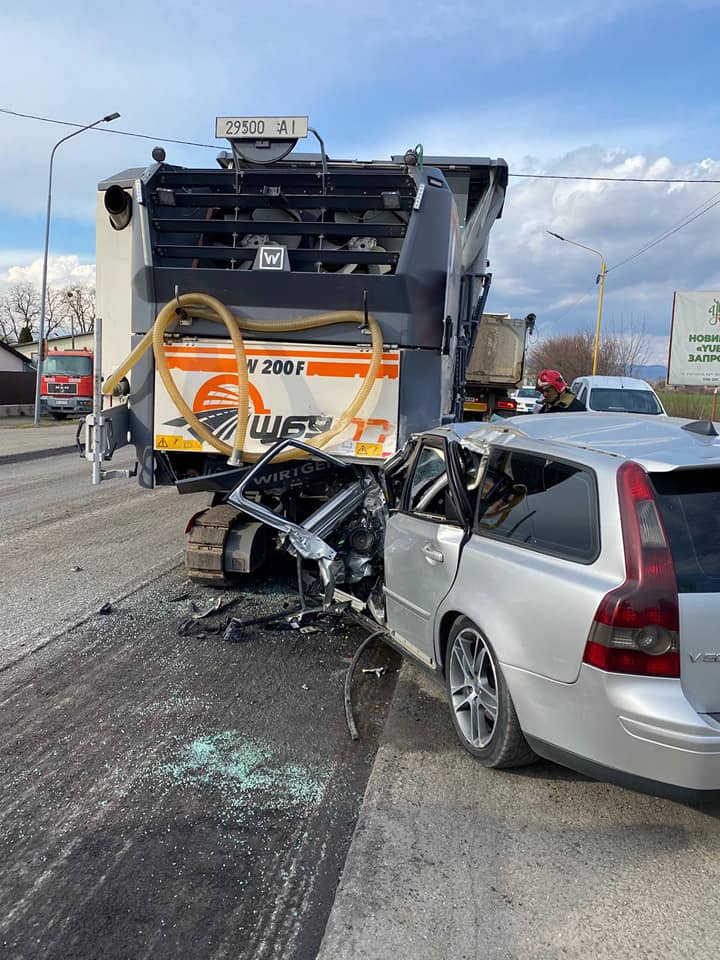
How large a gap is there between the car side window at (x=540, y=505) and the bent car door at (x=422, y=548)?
10.2 inches

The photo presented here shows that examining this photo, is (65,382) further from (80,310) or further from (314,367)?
(80,310)

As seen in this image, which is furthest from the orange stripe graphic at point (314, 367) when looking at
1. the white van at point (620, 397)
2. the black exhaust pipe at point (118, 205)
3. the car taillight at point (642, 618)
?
the white van at point (620, 397)

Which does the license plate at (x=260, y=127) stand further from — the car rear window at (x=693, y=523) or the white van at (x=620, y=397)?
the white van at (x=620, y=397)

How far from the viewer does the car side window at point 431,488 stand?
4.37 metres

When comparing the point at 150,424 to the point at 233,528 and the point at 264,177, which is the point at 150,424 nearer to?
the point at 233,528

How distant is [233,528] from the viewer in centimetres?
651

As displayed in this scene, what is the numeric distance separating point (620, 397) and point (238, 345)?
10.9m

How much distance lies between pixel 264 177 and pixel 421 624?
13.0ft

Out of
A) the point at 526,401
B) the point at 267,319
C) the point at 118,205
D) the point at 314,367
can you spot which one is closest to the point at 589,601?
the point at 314,367

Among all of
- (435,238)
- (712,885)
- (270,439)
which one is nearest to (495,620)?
(712,885)

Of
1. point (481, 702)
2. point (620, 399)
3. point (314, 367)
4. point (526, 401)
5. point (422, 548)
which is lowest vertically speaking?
point (481, 702)

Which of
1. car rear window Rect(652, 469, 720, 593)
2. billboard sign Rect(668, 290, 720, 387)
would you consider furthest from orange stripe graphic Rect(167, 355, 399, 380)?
billboard sign Rect(668, 290, 720, 387)

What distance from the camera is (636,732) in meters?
2.87

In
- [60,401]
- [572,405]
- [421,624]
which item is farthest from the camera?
[60,401]
